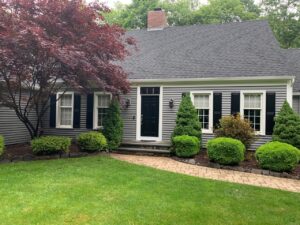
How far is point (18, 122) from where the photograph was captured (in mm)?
12125

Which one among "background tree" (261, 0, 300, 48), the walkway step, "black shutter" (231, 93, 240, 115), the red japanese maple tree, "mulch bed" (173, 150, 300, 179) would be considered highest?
"background tree" (261, 0, 300, 48)

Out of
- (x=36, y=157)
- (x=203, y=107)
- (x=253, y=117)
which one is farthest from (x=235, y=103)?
(x=36, y=157)

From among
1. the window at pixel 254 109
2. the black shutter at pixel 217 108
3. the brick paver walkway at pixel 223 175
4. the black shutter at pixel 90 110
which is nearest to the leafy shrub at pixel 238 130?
the window at pixel 254 109

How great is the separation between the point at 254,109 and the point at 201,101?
1964mm

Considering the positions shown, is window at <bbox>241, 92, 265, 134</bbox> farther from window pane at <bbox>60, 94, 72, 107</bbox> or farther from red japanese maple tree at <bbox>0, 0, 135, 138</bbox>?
window pane at <bbox>60, 94, 72, 107</bbox>

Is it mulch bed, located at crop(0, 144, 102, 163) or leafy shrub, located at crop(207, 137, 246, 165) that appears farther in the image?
mulch bed, located at crop(0, 144, 102, 163)

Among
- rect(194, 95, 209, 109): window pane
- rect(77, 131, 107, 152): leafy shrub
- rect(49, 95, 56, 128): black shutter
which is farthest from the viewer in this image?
rect(49, 95, 56, 128): black shutter

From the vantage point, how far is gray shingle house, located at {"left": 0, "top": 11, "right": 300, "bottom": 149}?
10.4 meters

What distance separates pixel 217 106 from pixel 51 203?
7.55m

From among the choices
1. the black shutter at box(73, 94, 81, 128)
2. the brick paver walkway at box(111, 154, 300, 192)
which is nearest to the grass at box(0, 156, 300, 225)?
the brick paver walkway at box(111, 154, 300, 192)

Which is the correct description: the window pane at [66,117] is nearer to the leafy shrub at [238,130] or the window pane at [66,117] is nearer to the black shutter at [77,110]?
the black shutter at [77,110]

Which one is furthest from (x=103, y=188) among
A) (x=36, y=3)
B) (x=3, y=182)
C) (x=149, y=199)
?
(x=36, y=3)

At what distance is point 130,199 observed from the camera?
→ 513 centimetres

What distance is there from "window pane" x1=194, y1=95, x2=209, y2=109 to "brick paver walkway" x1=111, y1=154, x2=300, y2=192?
272 cm
